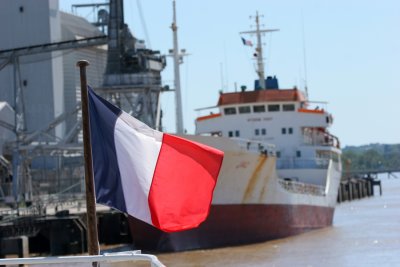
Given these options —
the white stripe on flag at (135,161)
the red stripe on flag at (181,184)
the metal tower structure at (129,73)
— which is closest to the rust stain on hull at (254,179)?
the metal tower structure at (129,73)

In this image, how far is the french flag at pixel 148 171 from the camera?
31.1ft

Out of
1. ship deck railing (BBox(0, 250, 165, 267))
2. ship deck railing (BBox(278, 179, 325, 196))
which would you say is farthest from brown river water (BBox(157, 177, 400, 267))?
ship deck railing (BBox(0, 250, 165, 267))

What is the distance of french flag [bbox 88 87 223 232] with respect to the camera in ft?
31.1

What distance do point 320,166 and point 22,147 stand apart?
1230cm

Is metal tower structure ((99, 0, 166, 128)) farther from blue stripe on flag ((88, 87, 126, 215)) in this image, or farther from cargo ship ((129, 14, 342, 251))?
blue stripe on flag ((88, 87, 126, 215))

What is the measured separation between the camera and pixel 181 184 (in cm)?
962

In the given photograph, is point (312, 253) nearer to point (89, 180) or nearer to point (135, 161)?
point (135, 161)

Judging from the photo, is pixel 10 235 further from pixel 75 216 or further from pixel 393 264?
pixel 393 264

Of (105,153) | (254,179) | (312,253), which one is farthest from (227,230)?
(105,153)

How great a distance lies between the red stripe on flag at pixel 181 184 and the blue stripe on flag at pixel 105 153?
347 millimetres

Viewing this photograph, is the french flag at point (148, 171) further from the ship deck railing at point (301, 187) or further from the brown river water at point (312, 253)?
the ship deck railing at point (301, 187)

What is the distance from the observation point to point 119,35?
5419cm

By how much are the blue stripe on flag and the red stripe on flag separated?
1.14 ft

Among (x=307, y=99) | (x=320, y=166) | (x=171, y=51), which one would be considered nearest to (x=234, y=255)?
(x=171, y=51)
